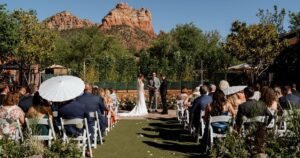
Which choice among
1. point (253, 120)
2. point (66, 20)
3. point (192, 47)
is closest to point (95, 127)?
point (253, 120)

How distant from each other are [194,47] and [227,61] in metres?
13.2

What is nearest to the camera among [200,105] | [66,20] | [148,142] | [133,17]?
[200,105]

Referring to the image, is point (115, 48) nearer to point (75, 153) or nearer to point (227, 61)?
point (227, 61)

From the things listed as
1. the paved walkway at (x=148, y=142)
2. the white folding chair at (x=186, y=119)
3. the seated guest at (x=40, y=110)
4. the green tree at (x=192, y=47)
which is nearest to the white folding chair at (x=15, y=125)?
the seated guest at (x=40, y=110)

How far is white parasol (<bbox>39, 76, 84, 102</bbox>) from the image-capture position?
390 inches

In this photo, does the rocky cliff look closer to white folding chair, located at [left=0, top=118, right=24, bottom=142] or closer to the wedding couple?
the wedding couple

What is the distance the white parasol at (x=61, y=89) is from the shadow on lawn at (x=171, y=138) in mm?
2463

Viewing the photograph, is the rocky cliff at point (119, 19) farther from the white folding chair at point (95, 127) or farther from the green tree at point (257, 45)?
the white folding chair at point (95, 127)

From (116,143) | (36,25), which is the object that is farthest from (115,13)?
(116,143)

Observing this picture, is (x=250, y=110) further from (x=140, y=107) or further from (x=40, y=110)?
(x=140, y=107)

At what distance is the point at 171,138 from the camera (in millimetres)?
13047

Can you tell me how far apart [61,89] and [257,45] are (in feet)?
95.1

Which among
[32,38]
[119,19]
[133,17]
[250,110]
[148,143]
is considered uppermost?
[133,17]

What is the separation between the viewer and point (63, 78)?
34.8ft
